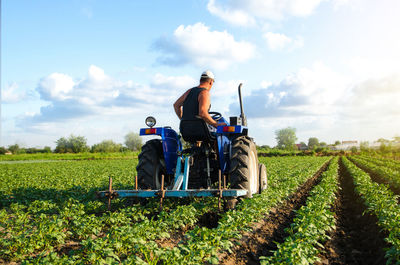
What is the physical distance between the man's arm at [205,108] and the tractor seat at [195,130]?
10 centimetres

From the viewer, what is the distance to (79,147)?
77.6m

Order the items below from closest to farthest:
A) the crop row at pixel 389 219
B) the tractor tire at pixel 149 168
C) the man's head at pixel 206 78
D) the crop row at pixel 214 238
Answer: the crop row at pixel 214 238 → the crop row at pixel 389 219 → the man's head at pixel 206 78 → the tractor tire at pixel 149 168

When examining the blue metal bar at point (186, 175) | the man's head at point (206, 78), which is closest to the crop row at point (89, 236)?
the blue metal bar at point (186, 175)

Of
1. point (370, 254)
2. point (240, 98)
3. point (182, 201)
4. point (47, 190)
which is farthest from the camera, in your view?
point (47, 190)

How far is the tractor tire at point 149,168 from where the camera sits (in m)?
6.10

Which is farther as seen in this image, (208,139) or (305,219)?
(208,139)

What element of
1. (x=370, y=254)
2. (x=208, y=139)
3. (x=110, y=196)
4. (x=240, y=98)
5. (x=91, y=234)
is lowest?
(x=370, y=254)

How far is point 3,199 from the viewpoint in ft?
28.9

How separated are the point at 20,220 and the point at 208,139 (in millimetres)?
3414

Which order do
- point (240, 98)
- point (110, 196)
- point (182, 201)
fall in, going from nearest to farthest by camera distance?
point (110, 196) → point (182, 201) → point (240, 98)

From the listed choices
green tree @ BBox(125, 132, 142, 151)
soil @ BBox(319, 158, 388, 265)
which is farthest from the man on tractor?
green tree @ BBox(125, 132, 142, 151)

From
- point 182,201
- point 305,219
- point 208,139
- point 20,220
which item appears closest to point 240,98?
point 208,139

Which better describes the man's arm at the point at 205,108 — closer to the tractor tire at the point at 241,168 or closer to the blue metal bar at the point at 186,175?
the tractor tire at the point at 241,168

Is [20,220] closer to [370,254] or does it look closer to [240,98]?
[240,98]
